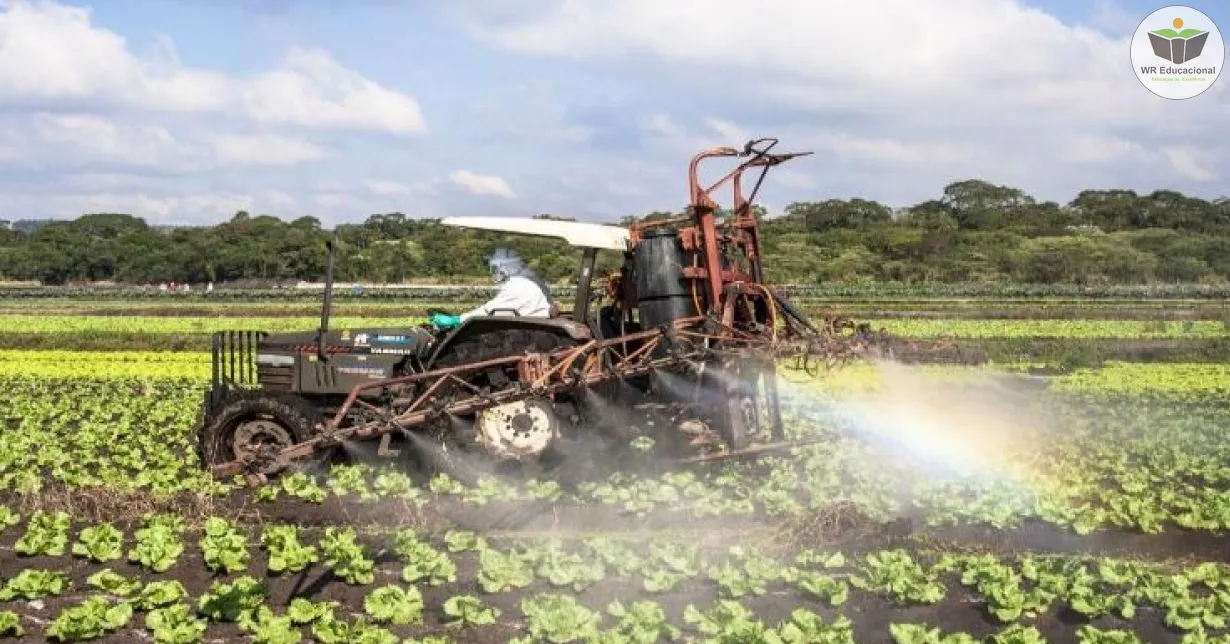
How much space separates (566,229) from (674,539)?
3276 mm

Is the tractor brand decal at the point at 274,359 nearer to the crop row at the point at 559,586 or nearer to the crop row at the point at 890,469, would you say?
the crop row at the point at 890,469

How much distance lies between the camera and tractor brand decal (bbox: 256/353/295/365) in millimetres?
11141

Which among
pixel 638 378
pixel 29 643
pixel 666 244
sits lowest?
pixel 29 643

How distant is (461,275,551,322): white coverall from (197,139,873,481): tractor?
13 cm

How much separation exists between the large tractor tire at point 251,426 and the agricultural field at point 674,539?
36 centimetres

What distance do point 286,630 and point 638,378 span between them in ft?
15.5

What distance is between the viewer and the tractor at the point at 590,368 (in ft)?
32.3

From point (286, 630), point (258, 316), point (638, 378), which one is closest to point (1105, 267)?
point (258, 316)

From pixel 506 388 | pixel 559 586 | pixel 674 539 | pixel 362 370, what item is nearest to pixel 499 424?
pixel 506 388

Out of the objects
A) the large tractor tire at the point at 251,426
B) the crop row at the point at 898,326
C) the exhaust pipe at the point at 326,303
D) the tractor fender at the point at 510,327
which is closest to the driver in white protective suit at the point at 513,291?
the tractor fender at the point at 510,327

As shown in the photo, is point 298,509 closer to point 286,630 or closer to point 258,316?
point 286,630

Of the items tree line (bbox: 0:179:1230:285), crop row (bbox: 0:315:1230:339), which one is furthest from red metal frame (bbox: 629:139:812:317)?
tree line (bbox: 0:179:1230:285)

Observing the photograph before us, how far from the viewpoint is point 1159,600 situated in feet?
21.7

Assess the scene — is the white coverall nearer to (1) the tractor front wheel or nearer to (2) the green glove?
(2) the green glove
